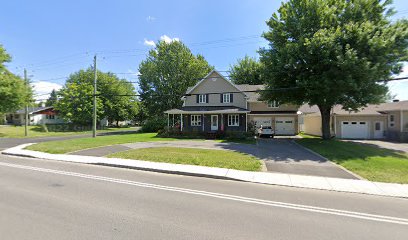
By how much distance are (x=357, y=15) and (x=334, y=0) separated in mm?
2146

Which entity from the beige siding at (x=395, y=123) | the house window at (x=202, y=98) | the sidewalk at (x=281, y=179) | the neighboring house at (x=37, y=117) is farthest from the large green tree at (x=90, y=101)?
the beige siding at (x=395, y=123)

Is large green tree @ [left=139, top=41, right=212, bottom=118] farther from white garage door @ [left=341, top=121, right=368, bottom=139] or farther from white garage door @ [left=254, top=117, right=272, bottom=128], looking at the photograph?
white garage door @ [left=341, top=121, right=368, bottom=139]

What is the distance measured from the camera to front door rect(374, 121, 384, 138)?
29.4 meters

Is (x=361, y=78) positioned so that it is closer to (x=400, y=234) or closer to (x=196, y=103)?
(x=400, y=234)

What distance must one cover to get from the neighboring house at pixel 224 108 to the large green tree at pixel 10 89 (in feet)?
68.8

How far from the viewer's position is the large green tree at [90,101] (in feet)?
149

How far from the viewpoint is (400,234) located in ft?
15.5

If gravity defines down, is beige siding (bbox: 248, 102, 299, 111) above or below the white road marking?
above

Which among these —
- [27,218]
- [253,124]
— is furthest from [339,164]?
[253,124]

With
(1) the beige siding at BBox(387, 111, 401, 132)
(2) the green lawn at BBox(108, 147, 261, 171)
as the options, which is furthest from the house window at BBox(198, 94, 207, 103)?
(1) the beige siding at BBox(387, 111, 401, 132)

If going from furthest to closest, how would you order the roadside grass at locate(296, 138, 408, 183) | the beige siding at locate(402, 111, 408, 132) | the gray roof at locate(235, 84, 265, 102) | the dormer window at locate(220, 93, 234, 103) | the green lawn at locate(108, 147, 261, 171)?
the gray roof at locate(235, 84, 265, 102)
the dormer window at locate(220, 93, 234, 103)
the beige siding at locate(402, 111, 408, 132)
the green lawn at locate(108, 147, 261, 171)
the roadside grass at locate(296, 138, 408, 183)

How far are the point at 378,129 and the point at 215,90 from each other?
2009 cm

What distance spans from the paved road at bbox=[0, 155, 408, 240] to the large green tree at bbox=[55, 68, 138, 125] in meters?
33.0

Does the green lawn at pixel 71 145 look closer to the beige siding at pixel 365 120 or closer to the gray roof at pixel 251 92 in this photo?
the gray roof at pixel 251 92
